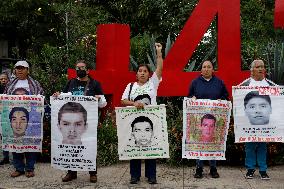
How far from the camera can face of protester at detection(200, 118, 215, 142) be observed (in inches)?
294

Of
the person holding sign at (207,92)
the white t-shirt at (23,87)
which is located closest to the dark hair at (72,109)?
the white t-shirt at (23,87)

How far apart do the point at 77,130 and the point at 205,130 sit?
1.85m

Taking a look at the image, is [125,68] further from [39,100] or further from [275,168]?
[275,168]

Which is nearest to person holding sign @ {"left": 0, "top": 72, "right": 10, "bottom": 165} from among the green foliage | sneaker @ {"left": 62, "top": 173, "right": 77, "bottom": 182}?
the green foliage

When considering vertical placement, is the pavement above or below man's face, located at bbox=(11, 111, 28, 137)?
below

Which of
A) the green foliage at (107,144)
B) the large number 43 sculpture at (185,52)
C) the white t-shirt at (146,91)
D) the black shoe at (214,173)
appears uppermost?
the large number 43 sculpture at (185,52)

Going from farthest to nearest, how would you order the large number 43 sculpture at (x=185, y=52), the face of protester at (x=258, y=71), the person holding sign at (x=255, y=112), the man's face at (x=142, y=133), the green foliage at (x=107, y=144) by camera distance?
1. the large number 43 sculpture at (x=185, y=52)
2. the green foliage at (x=107, y=144)
3. the person holding sign at (x=255, y=112)
4. the face of protester at (x=258, y=71)
5. the man's face at (x=142, y=133)

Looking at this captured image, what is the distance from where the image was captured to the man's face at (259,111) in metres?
7.43

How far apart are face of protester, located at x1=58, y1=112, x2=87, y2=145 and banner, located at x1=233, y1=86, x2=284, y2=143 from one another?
7.46 ft

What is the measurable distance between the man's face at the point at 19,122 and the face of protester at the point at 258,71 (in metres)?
3.41

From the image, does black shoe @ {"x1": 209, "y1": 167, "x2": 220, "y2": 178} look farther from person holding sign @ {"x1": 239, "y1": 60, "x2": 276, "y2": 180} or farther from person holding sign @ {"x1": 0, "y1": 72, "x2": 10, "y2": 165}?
person holding sign @ {"x1": 0, "y1": 72, "x2": 10, "y2": 165}

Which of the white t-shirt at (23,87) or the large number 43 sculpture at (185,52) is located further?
the large number 43 sculpture at (185,52)

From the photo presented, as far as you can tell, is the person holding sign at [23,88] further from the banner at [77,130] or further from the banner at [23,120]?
the banner at [77,130]

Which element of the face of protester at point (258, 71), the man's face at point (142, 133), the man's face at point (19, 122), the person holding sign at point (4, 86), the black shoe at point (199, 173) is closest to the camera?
the man's face at point (142, 133)
